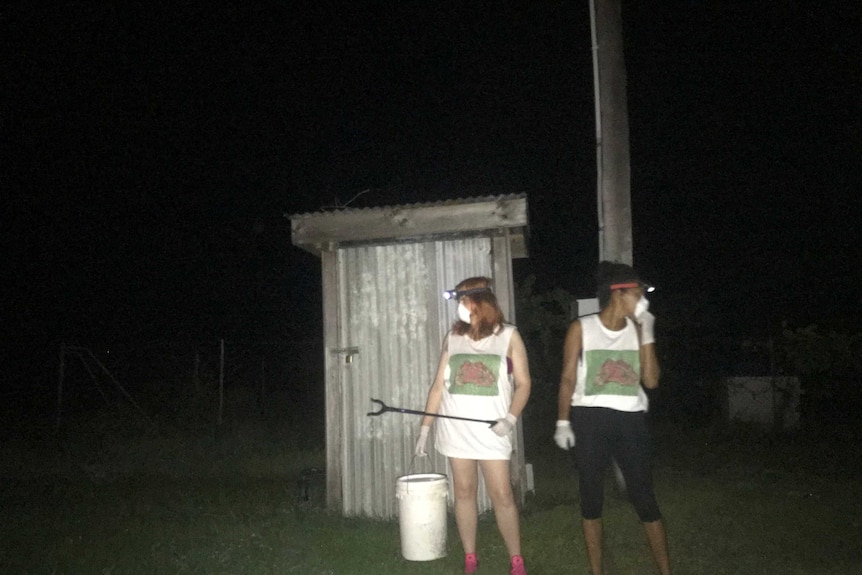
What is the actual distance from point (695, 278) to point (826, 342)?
1911cm

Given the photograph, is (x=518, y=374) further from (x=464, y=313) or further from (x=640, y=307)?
(x=640, y=307)

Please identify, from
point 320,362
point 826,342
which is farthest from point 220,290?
point 826,342

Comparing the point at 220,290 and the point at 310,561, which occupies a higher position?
the point at 220,290

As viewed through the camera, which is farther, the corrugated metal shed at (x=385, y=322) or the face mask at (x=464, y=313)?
the corrugated metal shed at (x=385, y=322)

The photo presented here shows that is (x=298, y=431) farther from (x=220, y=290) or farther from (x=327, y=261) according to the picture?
(x=220, y=290)

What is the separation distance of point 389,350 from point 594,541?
2.61m

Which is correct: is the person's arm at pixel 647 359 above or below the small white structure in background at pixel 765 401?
above

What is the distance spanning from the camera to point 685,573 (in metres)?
4.97

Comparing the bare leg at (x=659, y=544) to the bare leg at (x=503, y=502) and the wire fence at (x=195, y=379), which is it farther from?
the wire fence at (x=195, y=379)

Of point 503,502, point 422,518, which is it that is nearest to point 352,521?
point 422,518

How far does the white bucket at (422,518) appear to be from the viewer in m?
5.08

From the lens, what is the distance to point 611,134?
6688 mm

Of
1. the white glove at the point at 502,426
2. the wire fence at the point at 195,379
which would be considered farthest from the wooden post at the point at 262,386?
the white glove at the point at 502,426

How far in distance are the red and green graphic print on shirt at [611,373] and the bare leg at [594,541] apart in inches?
29.9
